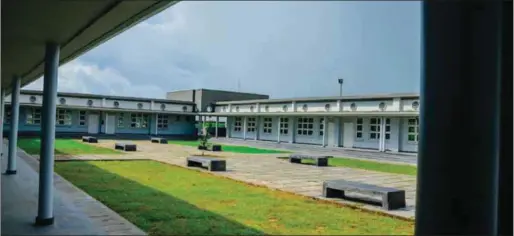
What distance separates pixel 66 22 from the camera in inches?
185

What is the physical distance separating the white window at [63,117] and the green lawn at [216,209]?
2533 cm

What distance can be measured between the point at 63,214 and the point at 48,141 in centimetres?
129

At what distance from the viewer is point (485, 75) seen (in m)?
1.01

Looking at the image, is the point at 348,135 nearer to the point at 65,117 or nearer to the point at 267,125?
the point at 267,125

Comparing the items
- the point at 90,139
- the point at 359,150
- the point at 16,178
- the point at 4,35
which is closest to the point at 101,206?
the point at 4,35

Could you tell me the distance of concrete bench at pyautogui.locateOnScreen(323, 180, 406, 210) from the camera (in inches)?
331

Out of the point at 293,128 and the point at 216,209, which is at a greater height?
the point at 293,128

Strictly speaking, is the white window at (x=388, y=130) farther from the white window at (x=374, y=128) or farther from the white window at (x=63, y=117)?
the white window at (x=63, y=117)

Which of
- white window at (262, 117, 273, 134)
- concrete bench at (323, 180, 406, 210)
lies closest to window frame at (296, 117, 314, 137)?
white window at (262, 117, 273, 134)

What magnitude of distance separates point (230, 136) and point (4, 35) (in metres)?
34.1

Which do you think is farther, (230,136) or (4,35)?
(230,136)

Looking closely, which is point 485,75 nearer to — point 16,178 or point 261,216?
point 261,216

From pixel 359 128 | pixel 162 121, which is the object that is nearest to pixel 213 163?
pixel 359 128

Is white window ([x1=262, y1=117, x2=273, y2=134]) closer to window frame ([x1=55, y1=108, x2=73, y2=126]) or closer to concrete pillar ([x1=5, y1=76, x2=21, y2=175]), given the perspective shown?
window frame ([x1=55, y1=108, x2=73, y2=126])
